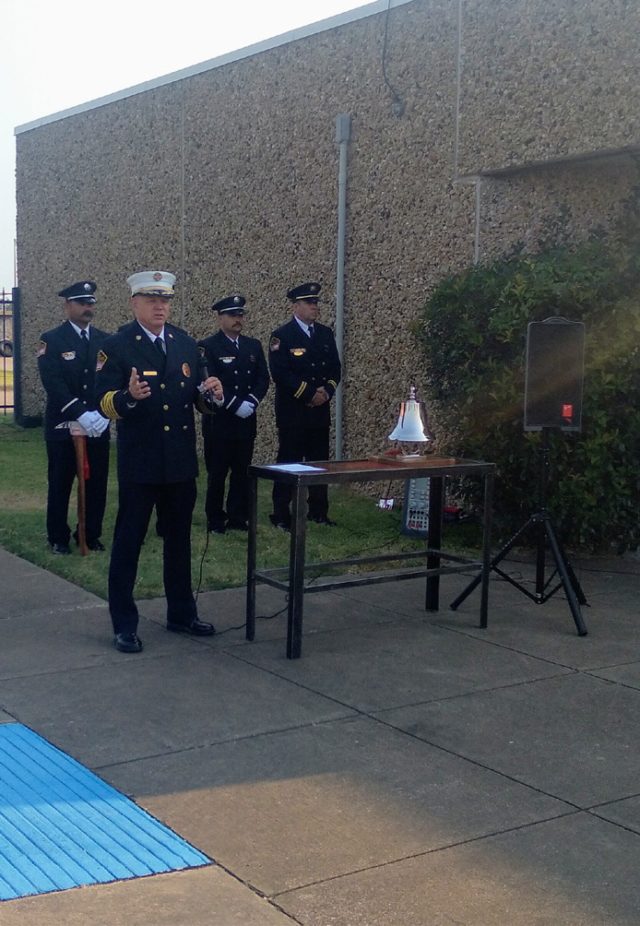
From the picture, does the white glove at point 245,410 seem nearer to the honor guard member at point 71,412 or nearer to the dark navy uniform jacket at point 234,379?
the dark navy uniform jacket at point 234,379

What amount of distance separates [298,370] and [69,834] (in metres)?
6.66

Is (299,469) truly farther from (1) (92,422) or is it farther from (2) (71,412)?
(2) (71,412)

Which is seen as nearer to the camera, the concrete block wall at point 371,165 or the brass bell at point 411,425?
the brass bell at point 411,425

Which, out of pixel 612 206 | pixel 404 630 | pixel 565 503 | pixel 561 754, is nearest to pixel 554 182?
pixel 612 206

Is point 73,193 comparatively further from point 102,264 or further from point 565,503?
point 565,503

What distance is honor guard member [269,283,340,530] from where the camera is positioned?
10.1 m

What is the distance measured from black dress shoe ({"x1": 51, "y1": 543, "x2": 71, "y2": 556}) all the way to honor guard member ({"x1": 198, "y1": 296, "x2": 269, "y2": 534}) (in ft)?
4.80

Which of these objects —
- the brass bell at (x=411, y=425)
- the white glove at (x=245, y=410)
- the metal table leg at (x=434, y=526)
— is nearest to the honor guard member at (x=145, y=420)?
the brass bell at (x=411, y=425)

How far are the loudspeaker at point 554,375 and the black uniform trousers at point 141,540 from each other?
7.17ft

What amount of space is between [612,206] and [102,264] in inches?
381

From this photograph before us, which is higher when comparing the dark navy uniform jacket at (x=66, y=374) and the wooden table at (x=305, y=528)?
the dark navy uniform jacket at (x=66, y=374)

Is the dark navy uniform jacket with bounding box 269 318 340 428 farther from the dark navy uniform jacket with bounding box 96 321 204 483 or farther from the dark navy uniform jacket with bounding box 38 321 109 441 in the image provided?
the dark navy uniform jacket with bounding box 96 321 204 483

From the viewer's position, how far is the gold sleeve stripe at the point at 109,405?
611 cm

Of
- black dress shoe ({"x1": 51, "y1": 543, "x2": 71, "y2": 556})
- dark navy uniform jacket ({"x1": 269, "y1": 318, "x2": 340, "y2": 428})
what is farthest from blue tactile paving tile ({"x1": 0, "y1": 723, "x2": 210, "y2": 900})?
dark navy uniform jacket ({"x1": 269, "y1": 318, "x2": 340, "y2": 428})
